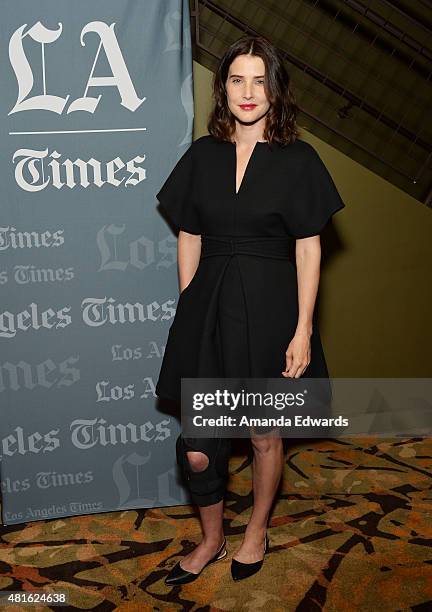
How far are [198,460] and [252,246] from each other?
2.25ft

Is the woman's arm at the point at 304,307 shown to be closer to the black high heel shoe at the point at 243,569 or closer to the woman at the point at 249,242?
the woman at the point at 249,242

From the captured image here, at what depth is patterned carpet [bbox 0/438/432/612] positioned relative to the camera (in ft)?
7.15

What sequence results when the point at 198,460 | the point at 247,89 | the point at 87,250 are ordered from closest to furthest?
the point at 247,89 < the point at 198,460 < the point at 87,250

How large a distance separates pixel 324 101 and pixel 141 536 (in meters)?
2.11

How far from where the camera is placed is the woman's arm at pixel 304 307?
214 cm

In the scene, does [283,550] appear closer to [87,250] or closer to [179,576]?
[179,576]

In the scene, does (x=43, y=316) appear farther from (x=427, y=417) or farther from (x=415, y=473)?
(x=427, y=417)

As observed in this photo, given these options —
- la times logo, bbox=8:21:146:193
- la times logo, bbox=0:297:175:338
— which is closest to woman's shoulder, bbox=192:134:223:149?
la times logo, bbox=8:21:146:193

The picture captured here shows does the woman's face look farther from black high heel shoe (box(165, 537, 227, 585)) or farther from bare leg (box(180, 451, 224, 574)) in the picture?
black high heel shoe (box(165, 537, 227, 585))

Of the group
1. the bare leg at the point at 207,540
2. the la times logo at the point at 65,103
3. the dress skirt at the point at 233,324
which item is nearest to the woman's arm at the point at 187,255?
the dress skirt at the point at 233,324

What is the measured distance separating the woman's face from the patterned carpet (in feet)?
4.71

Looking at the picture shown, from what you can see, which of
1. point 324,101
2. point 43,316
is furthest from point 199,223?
point 324,101

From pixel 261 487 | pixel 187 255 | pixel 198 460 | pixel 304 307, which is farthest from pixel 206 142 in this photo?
pixel 261 487

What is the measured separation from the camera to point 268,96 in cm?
210
